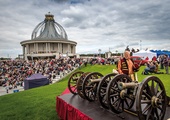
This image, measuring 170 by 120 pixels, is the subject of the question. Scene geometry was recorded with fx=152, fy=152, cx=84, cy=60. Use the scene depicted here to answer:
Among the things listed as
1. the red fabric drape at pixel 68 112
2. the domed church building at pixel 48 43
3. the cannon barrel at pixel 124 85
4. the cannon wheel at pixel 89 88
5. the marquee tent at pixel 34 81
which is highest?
the domed church building at pixel 48 43

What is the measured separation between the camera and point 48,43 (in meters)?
74.8

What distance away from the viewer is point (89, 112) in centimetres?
495

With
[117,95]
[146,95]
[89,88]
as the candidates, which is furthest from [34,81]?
[146,95]

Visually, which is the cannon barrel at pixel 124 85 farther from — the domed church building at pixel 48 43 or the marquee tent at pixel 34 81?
the domed church building at pixel 48 43

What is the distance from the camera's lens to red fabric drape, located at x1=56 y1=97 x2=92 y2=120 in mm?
4965

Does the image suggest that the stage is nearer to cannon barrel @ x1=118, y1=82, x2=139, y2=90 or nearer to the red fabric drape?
the red fabric drape

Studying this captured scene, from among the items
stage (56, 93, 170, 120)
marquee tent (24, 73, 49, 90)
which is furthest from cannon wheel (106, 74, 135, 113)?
marquee tent (24, 73, 49, 90)

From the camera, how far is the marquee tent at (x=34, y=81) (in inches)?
727

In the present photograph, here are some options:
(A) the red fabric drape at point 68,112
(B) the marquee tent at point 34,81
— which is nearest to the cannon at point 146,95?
(A) the red fabric drape at point 68,112

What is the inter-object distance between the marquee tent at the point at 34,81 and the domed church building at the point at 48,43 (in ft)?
150

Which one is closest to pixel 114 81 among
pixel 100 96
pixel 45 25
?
pixel 100 96

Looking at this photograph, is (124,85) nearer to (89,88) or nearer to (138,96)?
(138,96)

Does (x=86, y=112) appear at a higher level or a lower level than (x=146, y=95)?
lower

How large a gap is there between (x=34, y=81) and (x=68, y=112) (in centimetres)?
1401
